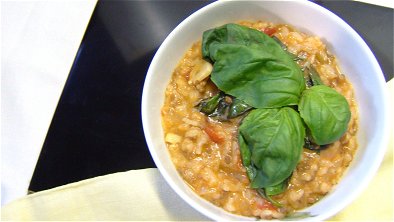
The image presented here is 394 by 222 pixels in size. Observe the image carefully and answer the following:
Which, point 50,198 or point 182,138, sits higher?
point 182,138

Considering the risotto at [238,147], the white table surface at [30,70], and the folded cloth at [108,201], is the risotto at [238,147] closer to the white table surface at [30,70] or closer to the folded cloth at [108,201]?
the folded cloth at [108,201]

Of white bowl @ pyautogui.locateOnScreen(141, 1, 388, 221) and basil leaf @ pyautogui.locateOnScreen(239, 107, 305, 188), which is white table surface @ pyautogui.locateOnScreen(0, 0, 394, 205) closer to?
white bowl @ pyautogui.locateOnScreen(141, 1, 388, 221)

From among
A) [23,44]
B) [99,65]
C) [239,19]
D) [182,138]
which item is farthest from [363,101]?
[23,44]

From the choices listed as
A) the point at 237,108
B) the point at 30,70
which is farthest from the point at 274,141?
the point at 30,70

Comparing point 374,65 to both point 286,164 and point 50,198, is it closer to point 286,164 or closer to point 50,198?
point 286,164

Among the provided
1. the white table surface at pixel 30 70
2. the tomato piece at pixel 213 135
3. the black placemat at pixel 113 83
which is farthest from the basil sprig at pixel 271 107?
the white table surface at pixel 30 70

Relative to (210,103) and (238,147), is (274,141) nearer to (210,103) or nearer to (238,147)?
(238,147)

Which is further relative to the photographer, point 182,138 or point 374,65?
point 182,138
